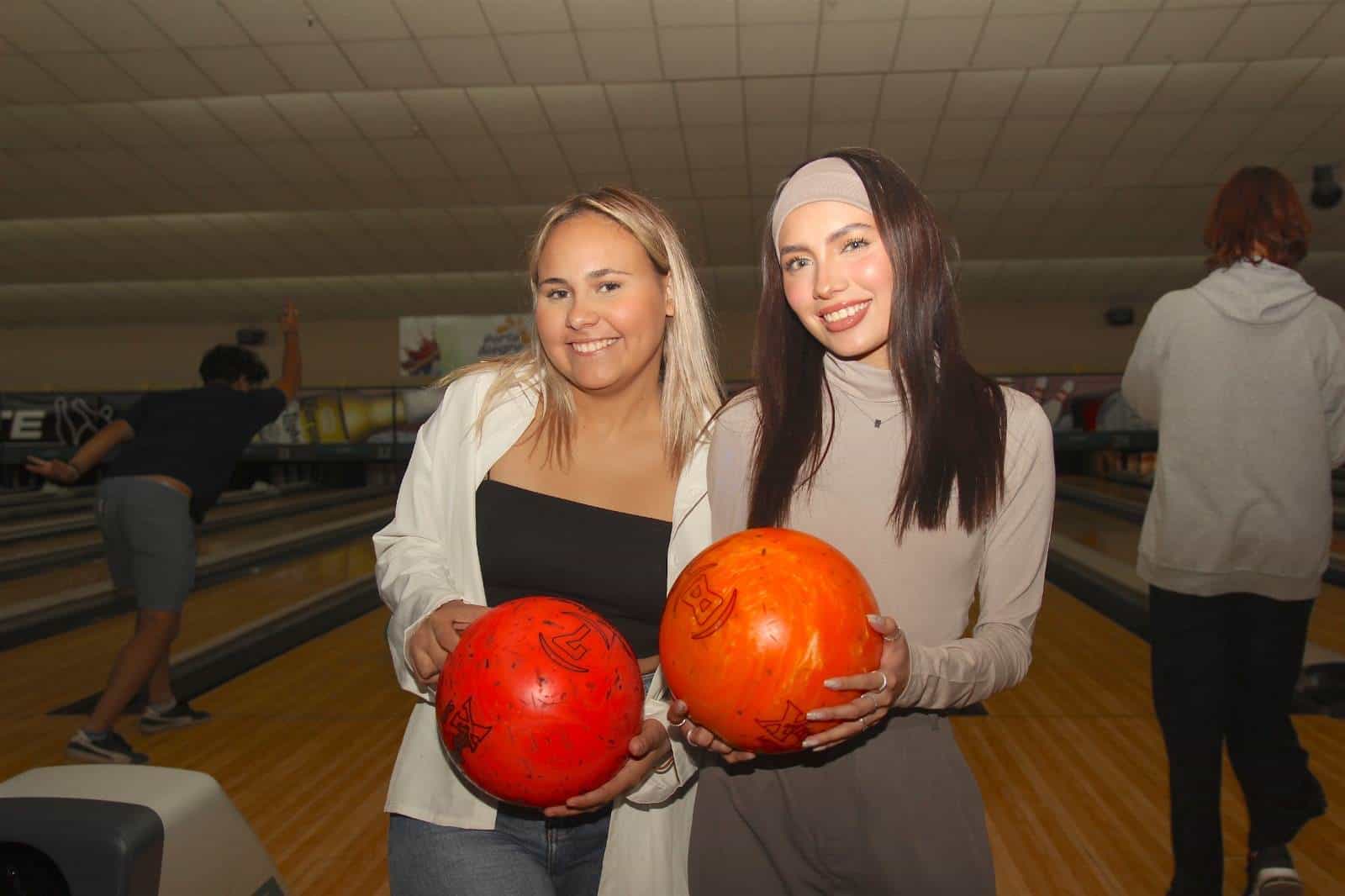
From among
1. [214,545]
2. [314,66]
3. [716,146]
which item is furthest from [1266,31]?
[214,545]

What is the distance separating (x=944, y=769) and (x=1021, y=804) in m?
1.95

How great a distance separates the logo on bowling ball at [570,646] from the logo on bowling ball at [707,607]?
101 millimetres

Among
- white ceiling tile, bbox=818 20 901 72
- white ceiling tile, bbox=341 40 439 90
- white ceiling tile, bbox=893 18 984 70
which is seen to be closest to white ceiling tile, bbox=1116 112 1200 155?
white ceiling tile, bbox=893 18 984 70

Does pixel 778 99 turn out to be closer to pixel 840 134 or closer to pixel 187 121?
pixel 840 134

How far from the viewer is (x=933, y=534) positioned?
3.46ft

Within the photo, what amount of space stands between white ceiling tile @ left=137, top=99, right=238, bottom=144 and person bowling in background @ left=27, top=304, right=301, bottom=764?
167 inches

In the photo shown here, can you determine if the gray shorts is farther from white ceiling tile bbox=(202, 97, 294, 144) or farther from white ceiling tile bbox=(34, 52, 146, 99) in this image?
white ceiling tile bbox=(202, 97, 294, 144)

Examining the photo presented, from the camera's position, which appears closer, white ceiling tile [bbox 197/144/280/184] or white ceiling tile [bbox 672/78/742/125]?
white ceiling tile [bbox 672/78/742/125]

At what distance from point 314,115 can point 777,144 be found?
3.07 meters

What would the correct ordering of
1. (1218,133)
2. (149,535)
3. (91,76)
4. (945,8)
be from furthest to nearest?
1. (1218,133)
2. (91,76)
3. (945,8)
4. (149,535)

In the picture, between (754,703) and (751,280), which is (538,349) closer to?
(754,703)

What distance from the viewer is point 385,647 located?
182 inches

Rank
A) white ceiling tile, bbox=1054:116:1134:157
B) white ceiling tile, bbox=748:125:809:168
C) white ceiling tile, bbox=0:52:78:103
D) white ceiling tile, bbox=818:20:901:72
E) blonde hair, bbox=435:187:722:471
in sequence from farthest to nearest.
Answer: white ceiling tile, bbox=748:125:809:168
white ceiling tile, bbox=1054:116:1134:157
white ceiling tile, bbox=0:52:78:103
white ceiling tile, bbox=818:20:901:72
blonde hair, bbox=435:187:722:471

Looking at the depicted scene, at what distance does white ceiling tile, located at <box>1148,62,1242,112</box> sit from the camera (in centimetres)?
634
